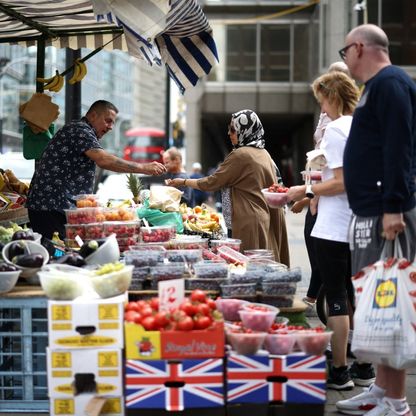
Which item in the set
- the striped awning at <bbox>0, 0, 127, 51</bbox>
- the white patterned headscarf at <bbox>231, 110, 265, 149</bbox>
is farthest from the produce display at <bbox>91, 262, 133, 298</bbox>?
the striped awning at <bbox>0, 0, 127, 51</bbox>

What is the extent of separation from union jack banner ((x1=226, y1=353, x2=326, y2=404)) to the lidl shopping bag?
0.29 metres

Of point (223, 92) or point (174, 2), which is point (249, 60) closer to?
point (223, 92)

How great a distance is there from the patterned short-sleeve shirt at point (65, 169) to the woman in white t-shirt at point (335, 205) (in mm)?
2138

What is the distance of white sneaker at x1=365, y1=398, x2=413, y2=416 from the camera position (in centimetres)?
436

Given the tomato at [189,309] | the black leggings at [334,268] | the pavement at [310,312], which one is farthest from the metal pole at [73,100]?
the tomato at [189,309]

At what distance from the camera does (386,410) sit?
14.7ft

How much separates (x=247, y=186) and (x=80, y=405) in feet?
10.4

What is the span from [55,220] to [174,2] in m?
2.27

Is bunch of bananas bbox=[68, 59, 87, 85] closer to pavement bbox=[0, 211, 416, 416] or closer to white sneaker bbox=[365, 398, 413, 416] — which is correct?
pavement bbox=[0, 211, 416, 416]

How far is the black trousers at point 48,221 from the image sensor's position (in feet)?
22.0

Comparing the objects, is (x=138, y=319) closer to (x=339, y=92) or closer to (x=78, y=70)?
(x=339, y=92)

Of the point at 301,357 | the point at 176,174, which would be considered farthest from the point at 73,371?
the point at 176,174

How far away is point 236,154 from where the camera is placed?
6.82 m

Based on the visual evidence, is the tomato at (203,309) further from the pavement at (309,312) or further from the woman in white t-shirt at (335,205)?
the woman in white t-shirt at (335,205)
